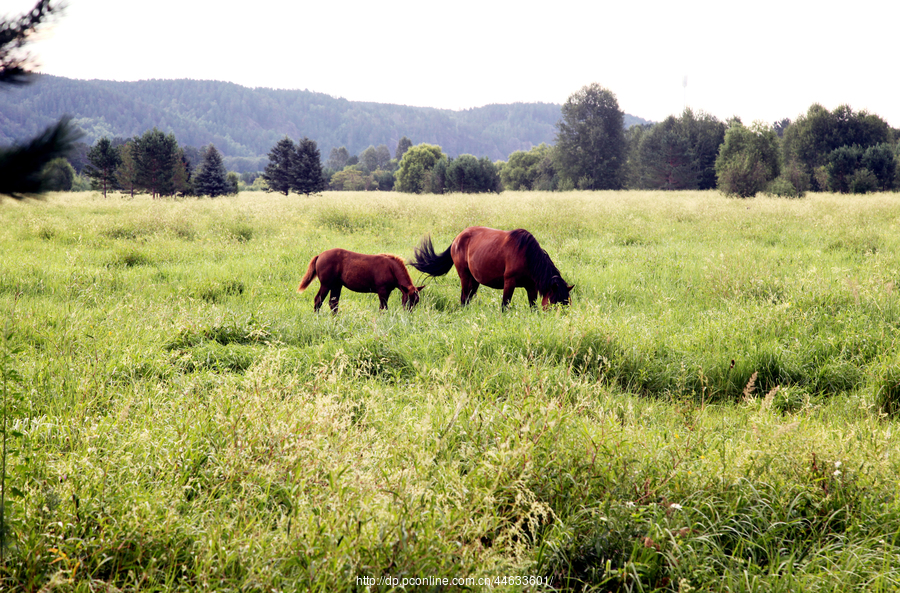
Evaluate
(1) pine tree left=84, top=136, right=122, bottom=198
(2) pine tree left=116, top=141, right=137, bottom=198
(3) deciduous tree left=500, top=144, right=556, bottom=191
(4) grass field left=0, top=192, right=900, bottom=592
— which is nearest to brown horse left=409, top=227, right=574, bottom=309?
(4) grass field left=0, top=192, right=900, bottom=592

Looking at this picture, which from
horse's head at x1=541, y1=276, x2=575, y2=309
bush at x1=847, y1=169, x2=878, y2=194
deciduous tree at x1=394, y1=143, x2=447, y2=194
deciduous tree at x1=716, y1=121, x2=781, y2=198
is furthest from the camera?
deciduous tree at x1=394, y1=143, x2=447, y2=194

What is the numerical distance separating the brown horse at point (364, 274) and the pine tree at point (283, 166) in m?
43.1

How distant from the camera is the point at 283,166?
153ft

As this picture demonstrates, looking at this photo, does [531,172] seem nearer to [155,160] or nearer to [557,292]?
[155,160]

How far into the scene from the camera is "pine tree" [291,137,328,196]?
150 ft

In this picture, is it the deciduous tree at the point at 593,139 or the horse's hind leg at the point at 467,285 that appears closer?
the horse's hind leg at the point at 467,285

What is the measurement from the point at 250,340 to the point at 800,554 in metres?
5.11

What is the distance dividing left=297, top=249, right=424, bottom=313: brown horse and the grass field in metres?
0.36

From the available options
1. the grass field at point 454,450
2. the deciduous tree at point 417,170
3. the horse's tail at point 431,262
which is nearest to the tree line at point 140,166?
the deciduous tree at point 417,170

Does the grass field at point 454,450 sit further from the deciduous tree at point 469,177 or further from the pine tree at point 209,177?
the deciduous tree at point 469,177

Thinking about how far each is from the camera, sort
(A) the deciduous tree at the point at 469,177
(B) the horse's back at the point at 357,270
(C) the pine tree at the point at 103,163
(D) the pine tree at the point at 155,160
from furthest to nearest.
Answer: (A) the deciduous tree at the point at 469,177 → (D) the pine tree at the point at 155,160 → (C) the pine tree at the point at 103,163 → (B) the horse's back at the point at 357,270

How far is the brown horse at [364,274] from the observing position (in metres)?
6.38

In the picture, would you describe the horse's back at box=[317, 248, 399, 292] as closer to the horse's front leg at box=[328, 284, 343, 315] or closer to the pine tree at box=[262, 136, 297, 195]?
the horse's front leg at box=[328, 284, 343, 315]

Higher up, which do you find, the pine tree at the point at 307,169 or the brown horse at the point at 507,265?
the pine tree at the point at 307,169
